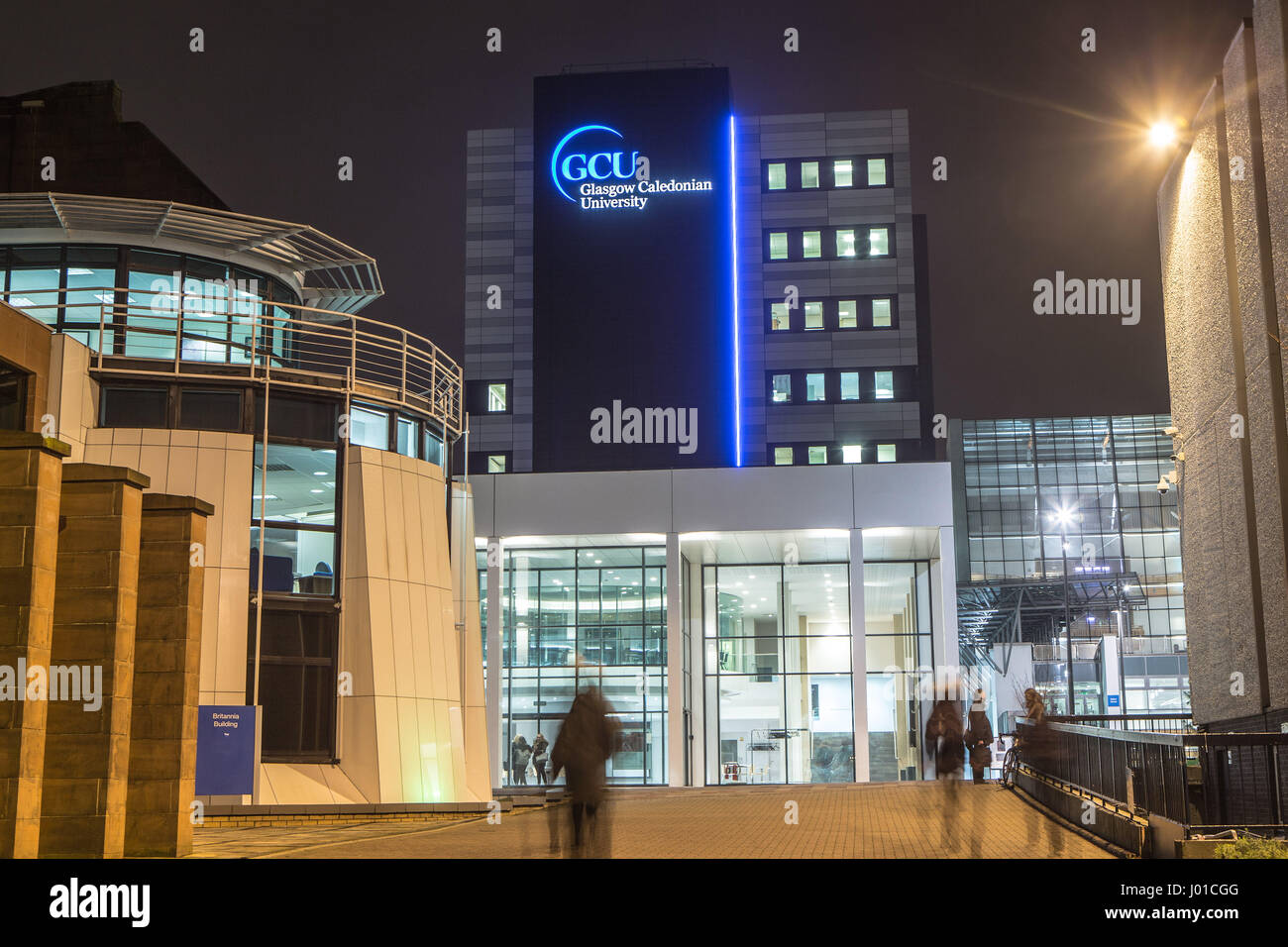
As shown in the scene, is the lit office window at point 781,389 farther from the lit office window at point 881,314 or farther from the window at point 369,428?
the window at point 369,428

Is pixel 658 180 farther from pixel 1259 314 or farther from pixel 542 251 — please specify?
pixel 1259 314

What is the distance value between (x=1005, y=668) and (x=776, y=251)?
2817 cm

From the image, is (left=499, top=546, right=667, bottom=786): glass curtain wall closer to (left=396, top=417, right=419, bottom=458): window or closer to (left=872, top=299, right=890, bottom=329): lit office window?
(left=396, top=417, right=419, bottom=458): window

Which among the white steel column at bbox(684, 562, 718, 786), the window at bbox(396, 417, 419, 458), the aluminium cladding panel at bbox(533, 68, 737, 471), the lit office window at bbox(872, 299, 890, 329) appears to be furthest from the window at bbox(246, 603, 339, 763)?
the lit office window at bbox(872, 299, 890, 329)

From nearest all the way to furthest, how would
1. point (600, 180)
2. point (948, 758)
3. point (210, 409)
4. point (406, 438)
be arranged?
1. point (948, 758)
2. point (210, 409)
3. point (406, 438)
4. point (600, 180)

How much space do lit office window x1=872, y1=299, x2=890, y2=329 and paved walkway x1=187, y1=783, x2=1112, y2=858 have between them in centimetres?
3710

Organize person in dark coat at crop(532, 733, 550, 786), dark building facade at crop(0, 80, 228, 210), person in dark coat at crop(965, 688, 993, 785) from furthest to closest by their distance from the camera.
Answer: person in dark coat at crop(532, 733, 550, 786), dark building facade at crop(0, 80, 228, 210), person in dark coat at crop(965, 688, 993, 785)

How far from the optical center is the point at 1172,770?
1184 cm

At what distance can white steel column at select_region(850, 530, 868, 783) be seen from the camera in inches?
1427

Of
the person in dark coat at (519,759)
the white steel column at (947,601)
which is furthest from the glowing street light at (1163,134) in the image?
the person in dark coat at (519,759)

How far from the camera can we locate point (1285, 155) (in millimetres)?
17891

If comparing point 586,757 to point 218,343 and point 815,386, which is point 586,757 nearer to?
point 218,343

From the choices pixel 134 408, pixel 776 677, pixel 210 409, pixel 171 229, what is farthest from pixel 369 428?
pixel 776 677

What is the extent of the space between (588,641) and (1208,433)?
20.4 metres
